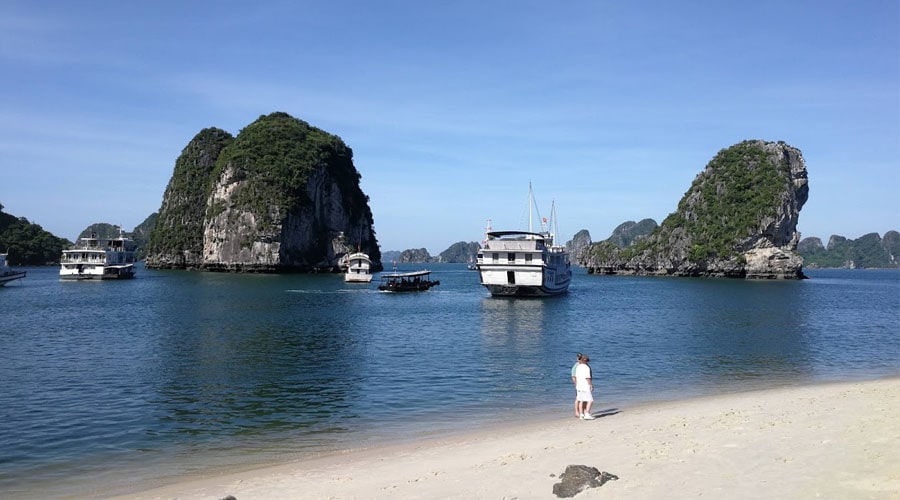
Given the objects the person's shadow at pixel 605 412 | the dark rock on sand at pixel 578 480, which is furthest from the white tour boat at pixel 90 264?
the dark rock on sand at pixel 578 480

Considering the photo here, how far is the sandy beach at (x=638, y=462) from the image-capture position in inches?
428

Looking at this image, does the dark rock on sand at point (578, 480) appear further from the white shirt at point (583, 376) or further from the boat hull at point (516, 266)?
the boat hull at point (516, 266)

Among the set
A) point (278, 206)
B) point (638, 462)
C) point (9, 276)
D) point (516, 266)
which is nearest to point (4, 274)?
point (9, 276)

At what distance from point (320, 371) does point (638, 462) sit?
1836 centimetres

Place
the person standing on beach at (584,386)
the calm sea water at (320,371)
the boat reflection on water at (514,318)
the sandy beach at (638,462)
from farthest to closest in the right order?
1. the boat reflection on water at (514,318)
2. the person standing on beach at (584,386)
3. the calm sea water at (320,371)
4. the sandy beach at (638,462)

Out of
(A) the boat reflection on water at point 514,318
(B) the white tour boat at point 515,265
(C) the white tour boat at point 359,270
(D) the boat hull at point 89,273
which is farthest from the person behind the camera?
(D) the boat hull at point 89,273

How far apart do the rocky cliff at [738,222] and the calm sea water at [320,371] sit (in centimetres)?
9457

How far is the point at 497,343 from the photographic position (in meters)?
38.2

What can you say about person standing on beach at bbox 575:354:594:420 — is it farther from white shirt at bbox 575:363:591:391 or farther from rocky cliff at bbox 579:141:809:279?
rocky cliff at bbox 579:141:809:279

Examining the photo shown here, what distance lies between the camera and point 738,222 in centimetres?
15488

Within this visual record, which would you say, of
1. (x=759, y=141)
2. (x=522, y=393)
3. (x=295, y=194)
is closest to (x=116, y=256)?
(x=295, y=194)

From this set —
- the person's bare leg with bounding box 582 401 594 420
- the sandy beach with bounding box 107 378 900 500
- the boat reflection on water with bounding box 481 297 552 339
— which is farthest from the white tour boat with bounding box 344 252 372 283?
the sandy beach with bounding box 107 378 900 500

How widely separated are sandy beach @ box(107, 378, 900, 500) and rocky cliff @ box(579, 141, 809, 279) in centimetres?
14382

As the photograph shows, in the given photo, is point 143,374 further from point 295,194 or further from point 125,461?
point 295,194
